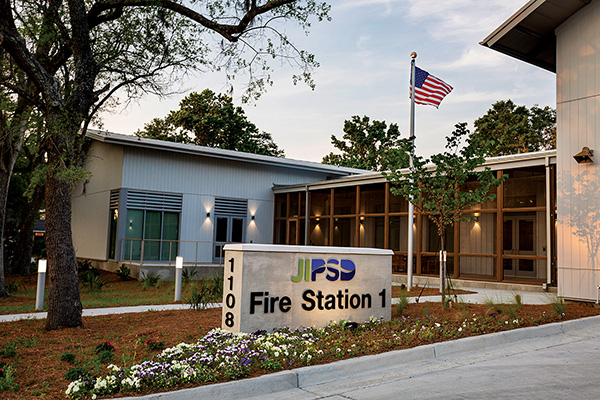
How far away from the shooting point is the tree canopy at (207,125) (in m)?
42.1

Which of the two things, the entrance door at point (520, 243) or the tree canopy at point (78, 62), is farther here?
the entrance door at point (520, 243)

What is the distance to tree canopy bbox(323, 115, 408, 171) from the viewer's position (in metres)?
44.2

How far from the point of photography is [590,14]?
1170cm

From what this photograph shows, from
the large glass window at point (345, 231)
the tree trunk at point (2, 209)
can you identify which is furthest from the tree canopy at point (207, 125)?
the tree trunk at point (2, 209)

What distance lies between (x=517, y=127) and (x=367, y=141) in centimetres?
1440

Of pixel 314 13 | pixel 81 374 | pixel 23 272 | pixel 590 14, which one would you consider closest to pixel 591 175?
pixel 590 14

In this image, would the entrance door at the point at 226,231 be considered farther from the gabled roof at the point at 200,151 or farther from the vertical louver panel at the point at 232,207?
the gabled roof at the point at 200,151

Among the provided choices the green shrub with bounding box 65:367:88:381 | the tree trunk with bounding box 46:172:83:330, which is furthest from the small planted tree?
the green shrub with bounding box 65:367:88:381

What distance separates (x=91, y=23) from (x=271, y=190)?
15.4 meters

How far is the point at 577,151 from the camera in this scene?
38.4 feet

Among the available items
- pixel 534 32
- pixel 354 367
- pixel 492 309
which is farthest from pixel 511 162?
pixel 354 367

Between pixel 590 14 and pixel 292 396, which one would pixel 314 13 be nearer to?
pixel 590 14

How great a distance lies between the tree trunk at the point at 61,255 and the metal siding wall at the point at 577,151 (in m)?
10.5

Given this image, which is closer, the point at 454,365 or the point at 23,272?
the point at 454,365
